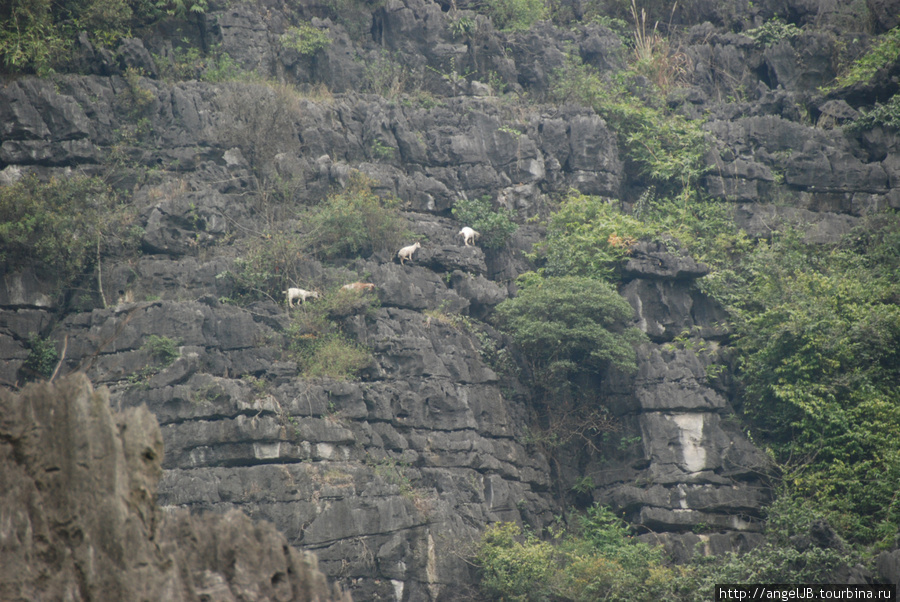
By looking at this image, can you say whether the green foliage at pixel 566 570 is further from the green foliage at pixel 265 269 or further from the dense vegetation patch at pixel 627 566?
the green foliage at pixel 265 269

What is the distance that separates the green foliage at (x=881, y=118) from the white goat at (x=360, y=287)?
57.4 feet

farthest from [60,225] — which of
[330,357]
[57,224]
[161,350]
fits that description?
[330,357]

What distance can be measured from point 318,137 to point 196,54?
4.92m

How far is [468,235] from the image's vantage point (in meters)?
24.2

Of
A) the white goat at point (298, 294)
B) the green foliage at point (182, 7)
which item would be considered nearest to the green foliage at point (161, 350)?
the white goat at point (298, 294)

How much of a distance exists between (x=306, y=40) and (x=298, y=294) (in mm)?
10521

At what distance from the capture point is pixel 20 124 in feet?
70.5

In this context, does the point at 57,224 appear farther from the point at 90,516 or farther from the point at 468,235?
the point at 90,516

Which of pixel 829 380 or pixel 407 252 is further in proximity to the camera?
pixel 407 252

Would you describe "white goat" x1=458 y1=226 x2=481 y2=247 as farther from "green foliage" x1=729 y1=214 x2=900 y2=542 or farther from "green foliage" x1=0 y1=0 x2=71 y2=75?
"green foliage" x1=0 y1=0 x2=71 y2=75

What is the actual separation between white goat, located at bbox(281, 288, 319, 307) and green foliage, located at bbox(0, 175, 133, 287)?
15.4 ft

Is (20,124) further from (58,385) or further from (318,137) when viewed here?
(58,385)

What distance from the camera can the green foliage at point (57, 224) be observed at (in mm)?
19609

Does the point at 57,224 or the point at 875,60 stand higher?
the point at 875,60
